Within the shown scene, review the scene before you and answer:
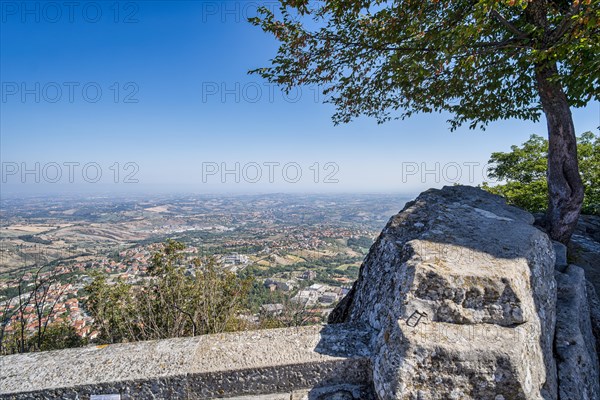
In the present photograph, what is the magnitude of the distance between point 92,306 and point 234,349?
216 inches

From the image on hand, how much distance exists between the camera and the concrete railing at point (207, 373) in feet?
5.60

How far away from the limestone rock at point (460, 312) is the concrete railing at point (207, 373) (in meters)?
0.28

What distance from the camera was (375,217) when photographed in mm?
37594

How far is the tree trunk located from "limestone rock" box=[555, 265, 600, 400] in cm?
189

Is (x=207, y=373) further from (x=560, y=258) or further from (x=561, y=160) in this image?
(x=561, y=160)

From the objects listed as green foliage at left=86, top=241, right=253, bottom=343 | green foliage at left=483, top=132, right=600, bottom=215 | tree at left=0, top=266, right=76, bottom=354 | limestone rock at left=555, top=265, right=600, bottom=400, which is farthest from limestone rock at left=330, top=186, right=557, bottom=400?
green foliage at left=483, top=132, right=600, bottom=215

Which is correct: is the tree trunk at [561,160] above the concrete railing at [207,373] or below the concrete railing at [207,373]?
above

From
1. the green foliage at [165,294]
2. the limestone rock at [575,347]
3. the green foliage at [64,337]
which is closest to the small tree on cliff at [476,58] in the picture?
the limestone rock at [575,347]

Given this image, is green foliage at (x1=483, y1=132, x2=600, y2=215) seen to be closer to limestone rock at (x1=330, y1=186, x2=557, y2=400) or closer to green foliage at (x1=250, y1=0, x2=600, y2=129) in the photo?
green foliage at (x1=250, y1=0, x2=600, y2=129)

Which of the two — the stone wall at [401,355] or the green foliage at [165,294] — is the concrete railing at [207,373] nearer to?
the stone wall at [401,355]

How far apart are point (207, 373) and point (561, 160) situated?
5730 millimetres

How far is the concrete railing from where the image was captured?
1708mm

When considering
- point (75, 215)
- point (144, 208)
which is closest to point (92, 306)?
point (75, 215)

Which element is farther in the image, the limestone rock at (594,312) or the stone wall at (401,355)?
the limestone rock at (594,312)
